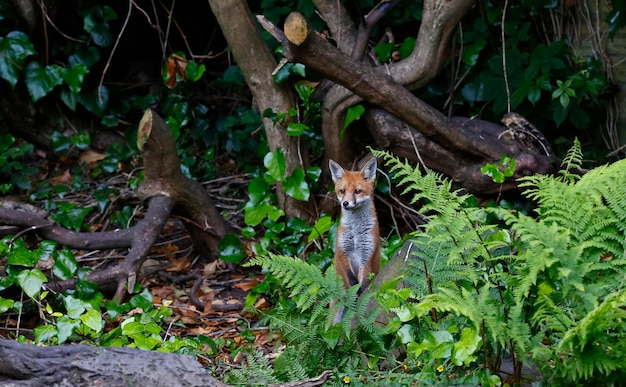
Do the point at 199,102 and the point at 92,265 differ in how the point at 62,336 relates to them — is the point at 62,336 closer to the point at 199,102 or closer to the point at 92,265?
the point at 92,265

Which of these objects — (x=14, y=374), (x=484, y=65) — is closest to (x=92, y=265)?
(x=14, y=374)

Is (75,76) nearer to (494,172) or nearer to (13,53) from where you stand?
(13,53)

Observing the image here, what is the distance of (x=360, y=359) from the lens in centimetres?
444

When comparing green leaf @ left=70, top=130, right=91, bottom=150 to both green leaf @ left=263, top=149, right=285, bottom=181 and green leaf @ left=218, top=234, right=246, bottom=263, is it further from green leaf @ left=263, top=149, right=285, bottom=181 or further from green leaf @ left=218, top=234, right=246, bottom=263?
green leaf @ left=263, top=149, right=285, bottom=181

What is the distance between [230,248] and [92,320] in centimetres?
217

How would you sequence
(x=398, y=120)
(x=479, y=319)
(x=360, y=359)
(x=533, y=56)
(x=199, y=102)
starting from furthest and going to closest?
(x=199, y=102) → (x=533, y=56) → (x=398, y=120) → (x=360, y=359) → (x=479, y=319)

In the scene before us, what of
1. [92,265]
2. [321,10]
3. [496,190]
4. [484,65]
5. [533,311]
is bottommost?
[92,265]

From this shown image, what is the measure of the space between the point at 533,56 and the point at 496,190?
5.05 ft

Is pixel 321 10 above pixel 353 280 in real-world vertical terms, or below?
above

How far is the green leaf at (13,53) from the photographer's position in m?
8.27

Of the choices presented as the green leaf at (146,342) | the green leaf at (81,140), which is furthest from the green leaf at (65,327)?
the green leaf at (81,140)

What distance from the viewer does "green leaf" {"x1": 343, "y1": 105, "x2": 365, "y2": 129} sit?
6891 mm

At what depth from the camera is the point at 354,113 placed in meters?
6.91

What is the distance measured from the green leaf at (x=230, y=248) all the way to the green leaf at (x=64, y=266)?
1.41 metres
